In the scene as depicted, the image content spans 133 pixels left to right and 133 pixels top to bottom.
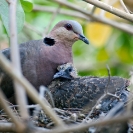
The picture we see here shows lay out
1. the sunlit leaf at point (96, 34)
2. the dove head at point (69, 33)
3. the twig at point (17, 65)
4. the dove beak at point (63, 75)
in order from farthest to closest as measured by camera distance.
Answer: the sunlit leaf at point (96, 34) → the dove head at point (69, 33) → the dove beak at point (63, 75) → the twig at point (17, 65)

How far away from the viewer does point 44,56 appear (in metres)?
3.77

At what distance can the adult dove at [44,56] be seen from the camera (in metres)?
3.66

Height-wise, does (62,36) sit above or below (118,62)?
below

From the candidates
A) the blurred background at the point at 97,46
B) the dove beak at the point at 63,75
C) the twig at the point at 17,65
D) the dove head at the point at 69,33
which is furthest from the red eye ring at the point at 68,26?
the blurred background at the point at 97,46

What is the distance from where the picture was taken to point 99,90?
3334 mm

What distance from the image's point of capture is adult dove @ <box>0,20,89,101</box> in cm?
366

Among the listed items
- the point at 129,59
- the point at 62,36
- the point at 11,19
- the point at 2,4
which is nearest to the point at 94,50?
the point at 129,59

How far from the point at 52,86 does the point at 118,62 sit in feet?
12.2

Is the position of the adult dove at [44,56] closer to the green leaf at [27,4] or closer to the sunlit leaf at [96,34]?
the green leaf at [27,4]

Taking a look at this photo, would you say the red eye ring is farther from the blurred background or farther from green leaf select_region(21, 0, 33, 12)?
the blurred background

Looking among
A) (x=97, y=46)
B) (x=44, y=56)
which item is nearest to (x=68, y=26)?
(x=44, y=56)

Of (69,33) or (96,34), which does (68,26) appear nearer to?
(69,33)

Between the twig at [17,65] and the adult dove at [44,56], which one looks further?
the adult dove at [44,56]

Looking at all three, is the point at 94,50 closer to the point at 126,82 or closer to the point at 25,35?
the point at 25,35
